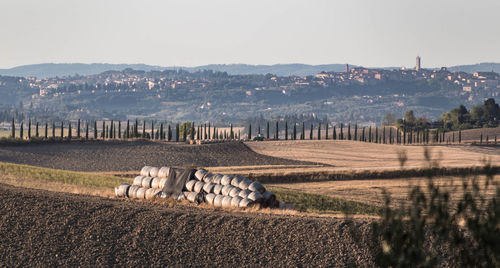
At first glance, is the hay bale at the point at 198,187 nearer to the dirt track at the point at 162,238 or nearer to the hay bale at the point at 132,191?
the hay bale at the point at 132,191

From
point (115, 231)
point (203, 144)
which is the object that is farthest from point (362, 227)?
point (203, 144)

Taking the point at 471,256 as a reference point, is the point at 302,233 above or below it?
below

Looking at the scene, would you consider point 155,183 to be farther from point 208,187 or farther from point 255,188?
point 255,188

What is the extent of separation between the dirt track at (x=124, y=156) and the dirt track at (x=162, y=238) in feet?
180

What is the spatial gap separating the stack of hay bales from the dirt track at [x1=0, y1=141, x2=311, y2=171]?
4352 centimetres

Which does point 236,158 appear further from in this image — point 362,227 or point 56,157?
point 362,227

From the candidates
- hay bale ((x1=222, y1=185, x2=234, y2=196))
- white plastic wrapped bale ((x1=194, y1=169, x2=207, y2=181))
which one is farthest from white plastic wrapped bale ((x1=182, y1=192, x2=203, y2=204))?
hay bale ((x1=222, y1=185, x2=234, y2=196))

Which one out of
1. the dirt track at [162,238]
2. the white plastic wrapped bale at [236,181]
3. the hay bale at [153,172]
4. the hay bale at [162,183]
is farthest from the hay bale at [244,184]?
the hay bale at [153,172]

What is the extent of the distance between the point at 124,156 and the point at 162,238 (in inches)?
2758

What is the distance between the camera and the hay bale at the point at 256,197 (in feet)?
127

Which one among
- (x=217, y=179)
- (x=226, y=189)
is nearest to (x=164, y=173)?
(x=217, y=179)

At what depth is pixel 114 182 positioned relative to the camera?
59875mm

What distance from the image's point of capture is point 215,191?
134 feet

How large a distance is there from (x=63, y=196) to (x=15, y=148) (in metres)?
64.7
